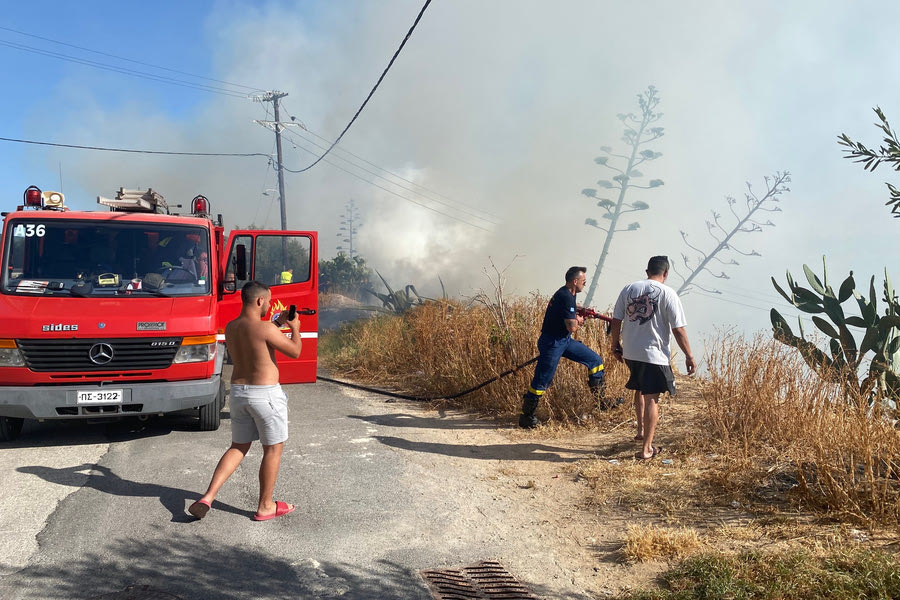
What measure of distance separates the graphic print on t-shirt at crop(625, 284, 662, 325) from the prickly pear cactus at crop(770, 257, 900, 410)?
1415 millimetres

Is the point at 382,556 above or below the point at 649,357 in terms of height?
below

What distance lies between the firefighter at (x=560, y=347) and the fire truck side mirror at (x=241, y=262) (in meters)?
3.21

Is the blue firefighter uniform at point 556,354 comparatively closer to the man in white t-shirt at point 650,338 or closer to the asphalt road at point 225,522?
the man in white t-shirt at point 650,338

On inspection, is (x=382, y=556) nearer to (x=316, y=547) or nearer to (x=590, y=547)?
(x=316, y=547)

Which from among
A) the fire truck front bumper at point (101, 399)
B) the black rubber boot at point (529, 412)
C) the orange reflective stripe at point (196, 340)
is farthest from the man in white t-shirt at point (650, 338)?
the fire truck front bumper at point (101, 399)

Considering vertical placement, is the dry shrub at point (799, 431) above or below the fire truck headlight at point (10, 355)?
below

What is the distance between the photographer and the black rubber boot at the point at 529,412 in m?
7.28

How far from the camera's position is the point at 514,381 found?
8.32 m

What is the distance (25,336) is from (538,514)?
4.61 m

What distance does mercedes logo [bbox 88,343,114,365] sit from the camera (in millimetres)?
6243

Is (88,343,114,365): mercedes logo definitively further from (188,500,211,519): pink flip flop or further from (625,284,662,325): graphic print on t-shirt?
(625,284,662,325): graphic print on t-shirt

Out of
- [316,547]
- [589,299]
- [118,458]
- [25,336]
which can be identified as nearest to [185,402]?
[118,458]

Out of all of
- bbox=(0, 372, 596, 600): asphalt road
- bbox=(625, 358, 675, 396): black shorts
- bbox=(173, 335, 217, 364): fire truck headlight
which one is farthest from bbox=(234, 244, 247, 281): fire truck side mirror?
bbox=(625, 358, 675, 396): black shorts

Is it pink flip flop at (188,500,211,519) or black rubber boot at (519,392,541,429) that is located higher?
black rubber boot at (519,392,541,429)
